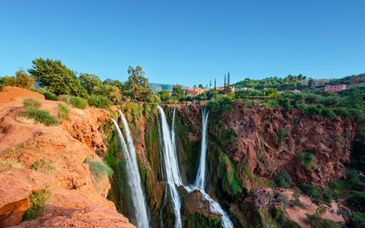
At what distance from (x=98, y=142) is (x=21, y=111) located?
3909 millimetres

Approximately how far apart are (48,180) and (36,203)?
0.88 m

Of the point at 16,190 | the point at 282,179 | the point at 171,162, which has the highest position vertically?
the point at 16,190

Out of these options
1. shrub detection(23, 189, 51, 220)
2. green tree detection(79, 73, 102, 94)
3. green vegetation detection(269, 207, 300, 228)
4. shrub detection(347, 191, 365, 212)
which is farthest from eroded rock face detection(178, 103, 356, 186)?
shrub detection(23, 189, 51, 220)

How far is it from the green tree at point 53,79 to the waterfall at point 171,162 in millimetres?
7729

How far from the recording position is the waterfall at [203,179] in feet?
51.1

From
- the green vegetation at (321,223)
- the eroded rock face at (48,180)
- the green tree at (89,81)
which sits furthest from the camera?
the green tree at (89,81)

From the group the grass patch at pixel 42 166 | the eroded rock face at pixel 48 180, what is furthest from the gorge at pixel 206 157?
the grass patch at pixel 42 166

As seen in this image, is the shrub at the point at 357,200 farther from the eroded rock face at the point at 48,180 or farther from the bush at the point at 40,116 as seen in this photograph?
the bush at the point at 40,116

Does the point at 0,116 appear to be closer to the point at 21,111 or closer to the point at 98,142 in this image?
the point at 21,111

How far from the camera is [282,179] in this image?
1917 centimetres

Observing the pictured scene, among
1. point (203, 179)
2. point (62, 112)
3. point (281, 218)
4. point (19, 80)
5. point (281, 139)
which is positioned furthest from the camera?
point (281, 139)

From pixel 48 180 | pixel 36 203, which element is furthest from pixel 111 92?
pixel 36 203

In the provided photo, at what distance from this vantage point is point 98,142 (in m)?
10.4

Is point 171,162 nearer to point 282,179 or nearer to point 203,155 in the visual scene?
point 203,155
